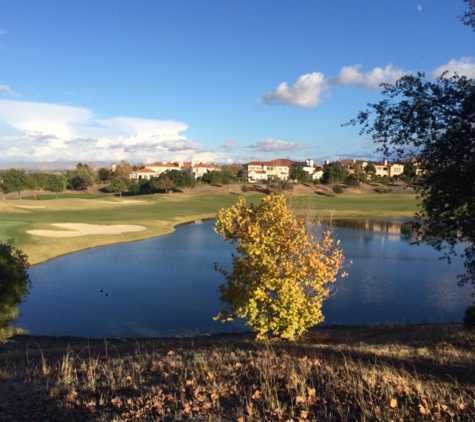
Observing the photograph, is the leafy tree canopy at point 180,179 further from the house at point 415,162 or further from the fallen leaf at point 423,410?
the fallen leaf at point 423,410

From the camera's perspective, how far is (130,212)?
81688mm

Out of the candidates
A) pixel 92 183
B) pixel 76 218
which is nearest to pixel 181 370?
pixel 76 218

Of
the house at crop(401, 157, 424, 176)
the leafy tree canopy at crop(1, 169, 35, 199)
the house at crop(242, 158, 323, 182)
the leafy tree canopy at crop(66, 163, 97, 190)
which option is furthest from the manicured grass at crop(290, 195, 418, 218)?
the leafy tree canopy at crop(66, 163, 97, 190)

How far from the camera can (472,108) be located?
10234mm

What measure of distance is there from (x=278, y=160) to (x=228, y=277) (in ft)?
564

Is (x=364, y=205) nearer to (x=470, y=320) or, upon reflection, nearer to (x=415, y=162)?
(x=470, y=320)

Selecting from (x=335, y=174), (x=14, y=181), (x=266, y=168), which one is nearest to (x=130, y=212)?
(x=14, y=181)

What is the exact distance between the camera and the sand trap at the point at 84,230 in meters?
52.7

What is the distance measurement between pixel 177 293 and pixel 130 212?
5424cm

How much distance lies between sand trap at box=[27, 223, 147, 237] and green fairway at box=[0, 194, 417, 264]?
1629 millimetres

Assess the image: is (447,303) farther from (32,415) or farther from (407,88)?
(32,415)

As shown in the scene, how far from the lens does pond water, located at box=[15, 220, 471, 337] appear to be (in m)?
24.6

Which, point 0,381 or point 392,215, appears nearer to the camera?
point 0,381

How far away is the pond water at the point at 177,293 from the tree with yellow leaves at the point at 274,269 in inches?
291
